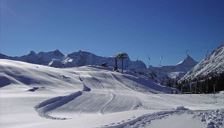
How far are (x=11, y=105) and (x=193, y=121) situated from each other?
994 inches

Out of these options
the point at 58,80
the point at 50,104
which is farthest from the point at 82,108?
the point at 58,80

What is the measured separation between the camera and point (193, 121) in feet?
81.1

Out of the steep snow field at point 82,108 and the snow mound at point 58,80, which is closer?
the steep snow field at point 82,108

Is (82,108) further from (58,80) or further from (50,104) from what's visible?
(58,80)

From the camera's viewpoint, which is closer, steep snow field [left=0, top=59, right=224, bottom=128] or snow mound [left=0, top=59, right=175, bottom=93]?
steep snow field [left=0, top=59, right=224, bottom=128]

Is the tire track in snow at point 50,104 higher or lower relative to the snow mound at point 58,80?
lower

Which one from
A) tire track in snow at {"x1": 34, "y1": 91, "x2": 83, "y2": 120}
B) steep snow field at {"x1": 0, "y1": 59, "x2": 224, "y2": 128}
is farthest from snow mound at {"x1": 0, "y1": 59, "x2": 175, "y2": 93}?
tire track in snow at {"x1": 34, "y1": 91, "x2": 83, "y2": 120}

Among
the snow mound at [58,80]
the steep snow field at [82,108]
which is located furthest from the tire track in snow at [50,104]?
the snow mound at [58,80]

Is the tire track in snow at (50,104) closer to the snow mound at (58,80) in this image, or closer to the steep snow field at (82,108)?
the steep snow field at (82,108)

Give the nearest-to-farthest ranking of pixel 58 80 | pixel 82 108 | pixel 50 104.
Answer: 1. pixel 50 104
2. pixel 82 108
3. pixel 58 80

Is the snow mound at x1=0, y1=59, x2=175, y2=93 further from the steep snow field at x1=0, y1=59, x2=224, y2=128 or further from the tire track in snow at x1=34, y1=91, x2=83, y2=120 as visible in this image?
the tire track in snow at x1=34, y1=91, x2=83, y2=120

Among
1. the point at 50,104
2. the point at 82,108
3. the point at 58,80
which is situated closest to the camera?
the point at 50,104

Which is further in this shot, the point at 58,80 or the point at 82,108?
the point at 58,80

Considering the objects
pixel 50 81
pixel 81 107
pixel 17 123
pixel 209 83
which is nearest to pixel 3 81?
pixel 50 81
